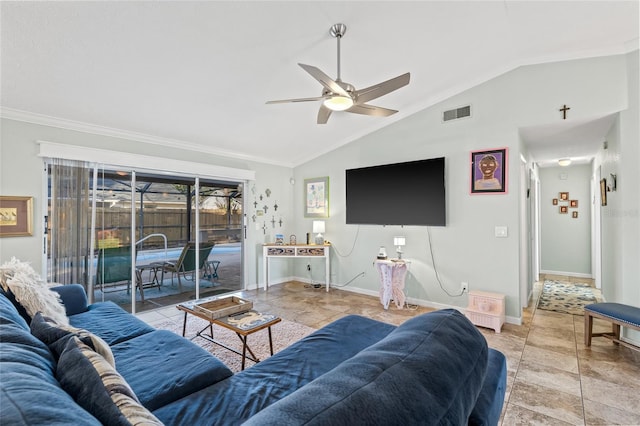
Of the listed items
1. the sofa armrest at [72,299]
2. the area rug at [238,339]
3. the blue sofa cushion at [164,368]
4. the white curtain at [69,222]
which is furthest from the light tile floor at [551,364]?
the blue sofa cushion at [164,368]

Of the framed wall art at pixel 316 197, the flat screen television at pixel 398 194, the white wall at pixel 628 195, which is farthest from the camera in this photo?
the framed wall art at pixel 316 197

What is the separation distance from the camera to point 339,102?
102 inches

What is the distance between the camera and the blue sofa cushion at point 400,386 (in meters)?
0.68

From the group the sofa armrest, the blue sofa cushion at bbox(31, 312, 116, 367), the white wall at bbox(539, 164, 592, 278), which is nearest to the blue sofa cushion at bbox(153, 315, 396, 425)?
the blue sofa cushion at bbox(31, 312, 116, 367)

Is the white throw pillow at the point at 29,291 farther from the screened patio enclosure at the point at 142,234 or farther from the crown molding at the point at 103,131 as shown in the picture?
the crown molding at the point at 103,131

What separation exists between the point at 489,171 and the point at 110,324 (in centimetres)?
433

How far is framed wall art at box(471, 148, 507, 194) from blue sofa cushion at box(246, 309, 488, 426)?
3205 millimetres

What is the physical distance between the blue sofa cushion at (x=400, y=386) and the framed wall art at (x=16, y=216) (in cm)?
380

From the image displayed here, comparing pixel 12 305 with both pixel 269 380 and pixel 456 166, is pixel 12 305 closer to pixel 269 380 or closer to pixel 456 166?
pixel 269 380

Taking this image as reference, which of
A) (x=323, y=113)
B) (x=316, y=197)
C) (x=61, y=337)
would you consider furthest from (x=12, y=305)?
(x=316, y=197)

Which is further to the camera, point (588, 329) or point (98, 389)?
point (588, 329)

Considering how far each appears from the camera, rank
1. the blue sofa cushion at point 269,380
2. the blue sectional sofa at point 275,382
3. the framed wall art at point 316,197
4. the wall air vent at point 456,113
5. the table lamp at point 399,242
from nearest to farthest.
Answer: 1. the blue sectional sofa at point 275,382
2. the blue sofa cushion at point 269,380
3. the wall air vent at point 456,113
4. the table lamp at point 399,242
5. the framed wall art at point 316,197

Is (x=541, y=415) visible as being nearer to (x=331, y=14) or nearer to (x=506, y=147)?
(x=506, y=147)

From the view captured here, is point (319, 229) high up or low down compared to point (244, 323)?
up
